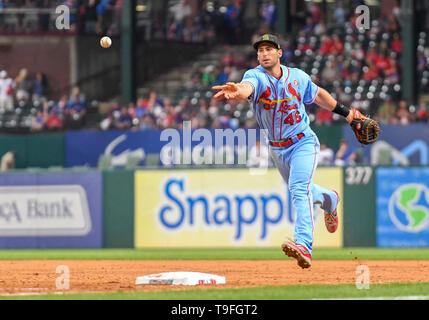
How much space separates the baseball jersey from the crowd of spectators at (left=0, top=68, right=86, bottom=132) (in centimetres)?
1369

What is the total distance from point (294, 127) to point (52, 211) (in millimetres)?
8934

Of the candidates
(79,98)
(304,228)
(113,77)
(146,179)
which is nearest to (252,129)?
(146,179)

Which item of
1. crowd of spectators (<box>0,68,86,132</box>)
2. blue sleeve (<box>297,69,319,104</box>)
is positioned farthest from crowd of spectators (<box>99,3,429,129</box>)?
blue sleeve (<box>297,69,319,104</box>)

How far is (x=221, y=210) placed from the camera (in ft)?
54.3

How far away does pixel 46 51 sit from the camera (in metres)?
25.8

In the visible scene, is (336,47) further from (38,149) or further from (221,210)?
(38,149)

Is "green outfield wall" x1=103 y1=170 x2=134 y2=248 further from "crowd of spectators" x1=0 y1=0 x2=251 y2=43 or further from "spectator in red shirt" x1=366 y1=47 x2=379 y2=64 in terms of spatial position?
"crowd of spectators" x1=0 y1=0 x2=251 y2=43

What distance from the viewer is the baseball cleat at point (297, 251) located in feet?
28.4

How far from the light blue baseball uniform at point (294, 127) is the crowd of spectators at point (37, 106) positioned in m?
13.7

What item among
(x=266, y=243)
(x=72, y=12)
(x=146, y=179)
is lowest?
(x=266, y=243)

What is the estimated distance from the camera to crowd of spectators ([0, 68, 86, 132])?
22562 mm

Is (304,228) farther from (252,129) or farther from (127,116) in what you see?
(127,116)

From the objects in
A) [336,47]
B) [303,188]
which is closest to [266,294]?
[303,188]
